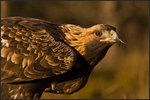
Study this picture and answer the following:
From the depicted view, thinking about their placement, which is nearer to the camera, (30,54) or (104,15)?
(30,54)

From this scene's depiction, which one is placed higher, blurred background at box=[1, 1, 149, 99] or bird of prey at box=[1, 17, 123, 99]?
bird of prey at box=[1, 17, 123, 99]

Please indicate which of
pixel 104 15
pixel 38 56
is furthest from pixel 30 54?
pixel 104 15

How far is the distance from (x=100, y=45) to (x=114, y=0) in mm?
9230

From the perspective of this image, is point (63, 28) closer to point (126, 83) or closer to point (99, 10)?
point (126, 83)

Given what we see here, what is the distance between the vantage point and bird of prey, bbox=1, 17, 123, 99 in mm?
6312

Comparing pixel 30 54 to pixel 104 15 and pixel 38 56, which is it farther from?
pixel 104 15

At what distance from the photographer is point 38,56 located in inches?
250

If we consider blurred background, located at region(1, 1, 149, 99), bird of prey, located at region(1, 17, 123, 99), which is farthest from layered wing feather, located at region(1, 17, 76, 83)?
blurred background, located at region(1, 1, 149, 99)

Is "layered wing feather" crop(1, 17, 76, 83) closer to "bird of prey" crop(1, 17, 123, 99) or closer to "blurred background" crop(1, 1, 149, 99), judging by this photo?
"bird of prey" crop(1, 17, 123, 99)

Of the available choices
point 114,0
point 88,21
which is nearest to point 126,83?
point 114,0

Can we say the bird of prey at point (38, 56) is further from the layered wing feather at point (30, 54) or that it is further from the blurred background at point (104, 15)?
the blurred background at point (104, 15)

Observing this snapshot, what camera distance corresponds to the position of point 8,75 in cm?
624

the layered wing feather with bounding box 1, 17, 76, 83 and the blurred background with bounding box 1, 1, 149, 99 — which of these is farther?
the blurred background with bounding box 1, 1, 149, 99

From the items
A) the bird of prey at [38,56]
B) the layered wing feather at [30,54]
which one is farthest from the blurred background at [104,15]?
the layered wing feather at [30,54]
